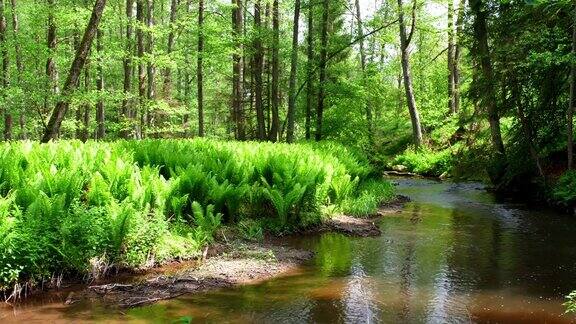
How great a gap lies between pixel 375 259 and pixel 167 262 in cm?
282

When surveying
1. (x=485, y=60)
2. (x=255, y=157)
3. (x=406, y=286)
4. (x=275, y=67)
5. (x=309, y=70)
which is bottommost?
(x=406, y=286)

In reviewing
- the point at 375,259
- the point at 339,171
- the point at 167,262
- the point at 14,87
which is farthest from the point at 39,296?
the point at 14,87

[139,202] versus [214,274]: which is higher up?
[139,202]

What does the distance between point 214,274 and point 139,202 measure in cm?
144

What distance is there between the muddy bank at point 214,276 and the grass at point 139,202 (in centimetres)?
43

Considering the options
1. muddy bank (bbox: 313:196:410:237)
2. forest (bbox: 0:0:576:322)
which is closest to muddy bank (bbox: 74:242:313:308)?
forest (bbox: 0:0:576:322)

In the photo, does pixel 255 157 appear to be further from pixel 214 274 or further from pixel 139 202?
pixel 214 274

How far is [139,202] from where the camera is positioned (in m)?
6.54

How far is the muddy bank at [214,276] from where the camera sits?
517cm

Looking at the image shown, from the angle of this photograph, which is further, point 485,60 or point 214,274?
point 485,60

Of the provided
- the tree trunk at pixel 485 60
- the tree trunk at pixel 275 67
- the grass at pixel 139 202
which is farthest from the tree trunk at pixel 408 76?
the grass at pixel 139 202

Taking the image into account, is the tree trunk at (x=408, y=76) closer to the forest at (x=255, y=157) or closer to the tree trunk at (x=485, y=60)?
the forest at (x=255, y=157)

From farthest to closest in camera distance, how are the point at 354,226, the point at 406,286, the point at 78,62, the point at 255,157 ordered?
the point at 78,62, the point at 255,157, the point at 354,226, the point at 406,286

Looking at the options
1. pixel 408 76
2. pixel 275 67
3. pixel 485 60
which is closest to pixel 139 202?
pixel 485 60
